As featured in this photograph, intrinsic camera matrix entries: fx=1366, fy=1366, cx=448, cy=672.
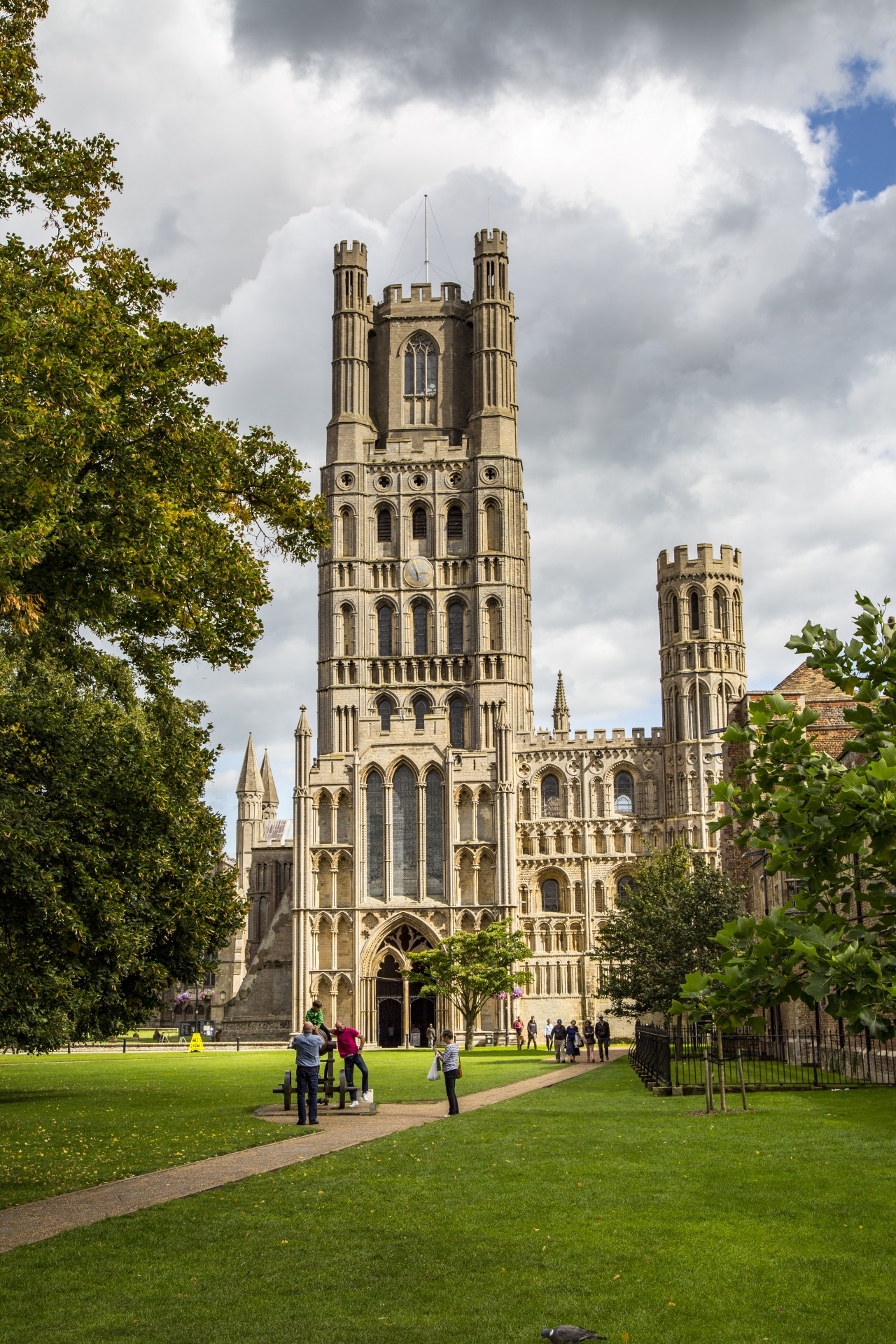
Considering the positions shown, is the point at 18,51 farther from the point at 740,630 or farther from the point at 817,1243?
the point at 740,630

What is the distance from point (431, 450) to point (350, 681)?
15358mm

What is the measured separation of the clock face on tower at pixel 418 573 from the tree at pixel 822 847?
7314 centimetres

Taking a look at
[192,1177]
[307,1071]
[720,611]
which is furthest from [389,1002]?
[192,1177]

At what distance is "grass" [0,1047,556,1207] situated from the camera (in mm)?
16328

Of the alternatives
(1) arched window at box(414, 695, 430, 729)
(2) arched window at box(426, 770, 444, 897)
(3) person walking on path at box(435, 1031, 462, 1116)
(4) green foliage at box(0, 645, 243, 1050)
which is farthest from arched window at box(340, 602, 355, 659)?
(3) person walking on path at box(435, 1031, 462, 1116)

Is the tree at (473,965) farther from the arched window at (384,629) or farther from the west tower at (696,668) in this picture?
the arched window at (384,629)

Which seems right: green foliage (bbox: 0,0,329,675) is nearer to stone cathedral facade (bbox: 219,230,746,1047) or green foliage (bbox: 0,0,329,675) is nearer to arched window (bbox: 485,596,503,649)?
stone cathedral facade (bbox: 219,230,746,1047)

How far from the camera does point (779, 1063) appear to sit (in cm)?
3123

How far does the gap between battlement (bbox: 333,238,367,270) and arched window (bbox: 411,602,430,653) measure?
2264cm

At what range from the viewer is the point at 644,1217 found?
39.3 ft

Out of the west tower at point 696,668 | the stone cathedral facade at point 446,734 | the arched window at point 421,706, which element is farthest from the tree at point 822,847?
the arched window at point 421,706

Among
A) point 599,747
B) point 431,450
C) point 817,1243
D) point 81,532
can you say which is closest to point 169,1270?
point 817,1243

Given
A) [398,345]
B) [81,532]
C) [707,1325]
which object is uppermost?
[398,345]

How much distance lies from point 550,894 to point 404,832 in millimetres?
8889
